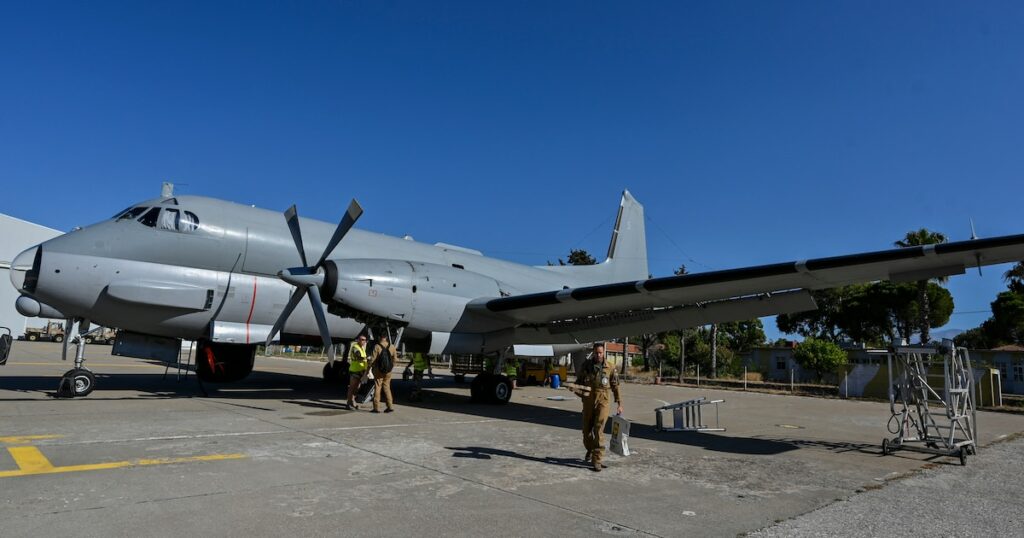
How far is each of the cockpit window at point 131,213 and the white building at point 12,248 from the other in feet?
171

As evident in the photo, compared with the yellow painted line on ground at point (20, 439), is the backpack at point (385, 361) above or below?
above

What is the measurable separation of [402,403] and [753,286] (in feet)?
27.8

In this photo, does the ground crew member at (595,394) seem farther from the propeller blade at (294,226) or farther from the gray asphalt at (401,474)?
the propeller blade at (294,226)

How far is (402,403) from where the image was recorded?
14.0 m

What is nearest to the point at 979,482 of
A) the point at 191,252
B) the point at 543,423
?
the point at 543,423

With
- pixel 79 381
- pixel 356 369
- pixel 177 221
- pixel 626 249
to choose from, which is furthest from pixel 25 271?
pixel 626 249

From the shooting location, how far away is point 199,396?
13.4 m

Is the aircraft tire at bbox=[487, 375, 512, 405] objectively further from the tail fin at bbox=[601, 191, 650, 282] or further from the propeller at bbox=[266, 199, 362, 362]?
the tail fin at bbox=[601, 191, 650, 282]

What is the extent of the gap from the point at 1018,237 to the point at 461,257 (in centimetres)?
1183

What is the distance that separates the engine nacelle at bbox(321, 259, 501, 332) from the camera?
1160 centimetres

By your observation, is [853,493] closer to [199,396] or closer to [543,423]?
[543,423]

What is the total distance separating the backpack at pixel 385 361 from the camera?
38.0 ft

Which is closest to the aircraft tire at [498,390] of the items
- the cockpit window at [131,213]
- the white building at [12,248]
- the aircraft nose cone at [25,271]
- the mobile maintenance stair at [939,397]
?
the mobile maintenance stair at [939,397]

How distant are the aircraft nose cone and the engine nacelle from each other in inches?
215
